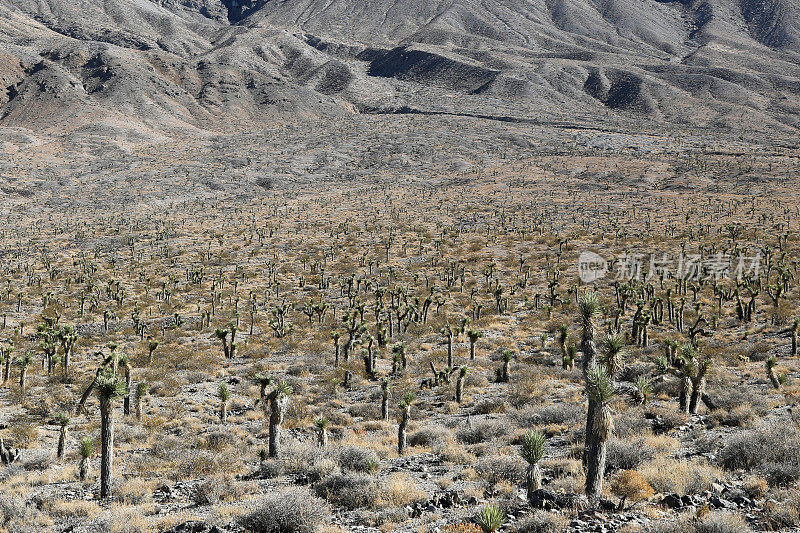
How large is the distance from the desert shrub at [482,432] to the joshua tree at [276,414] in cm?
752

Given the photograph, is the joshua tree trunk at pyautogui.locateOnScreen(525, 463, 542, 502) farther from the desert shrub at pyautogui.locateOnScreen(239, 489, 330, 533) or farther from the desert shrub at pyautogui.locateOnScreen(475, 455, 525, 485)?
the desert shrub at pyautogui.locateOnScreen(239, 489, 330, 533)

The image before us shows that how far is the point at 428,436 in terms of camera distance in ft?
69.6

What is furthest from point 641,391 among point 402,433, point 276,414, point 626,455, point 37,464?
point 37,464

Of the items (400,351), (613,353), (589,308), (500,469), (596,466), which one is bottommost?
(400,351)

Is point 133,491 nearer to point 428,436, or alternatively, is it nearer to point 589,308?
point 428,436

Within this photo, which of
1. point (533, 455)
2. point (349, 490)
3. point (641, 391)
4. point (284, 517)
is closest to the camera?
point (284, 517)

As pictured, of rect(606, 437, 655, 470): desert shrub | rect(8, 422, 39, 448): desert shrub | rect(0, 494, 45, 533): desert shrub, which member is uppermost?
rect(606, 437, 655, 470): desert shrub

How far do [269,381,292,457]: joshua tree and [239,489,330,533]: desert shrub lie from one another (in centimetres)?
633

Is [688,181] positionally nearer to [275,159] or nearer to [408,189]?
[408,189]

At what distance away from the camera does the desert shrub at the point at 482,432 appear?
803 inches

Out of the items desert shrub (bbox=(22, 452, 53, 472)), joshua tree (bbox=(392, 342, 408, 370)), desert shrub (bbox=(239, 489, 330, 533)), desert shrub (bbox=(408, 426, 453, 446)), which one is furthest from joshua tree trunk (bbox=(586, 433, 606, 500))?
joshua tree (bbox=(392, 342, 408, 370))

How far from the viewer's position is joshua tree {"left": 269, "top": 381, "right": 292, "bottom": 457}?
18.8 m

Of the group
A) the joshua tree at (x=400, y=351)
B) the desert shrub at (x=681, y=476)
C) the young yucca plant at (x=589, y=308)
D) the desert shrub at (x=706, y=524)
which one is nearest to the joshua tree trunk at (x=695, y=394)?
the desert shrub at (x=681, y=476)

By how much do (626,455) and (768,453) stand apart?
3584 mm
